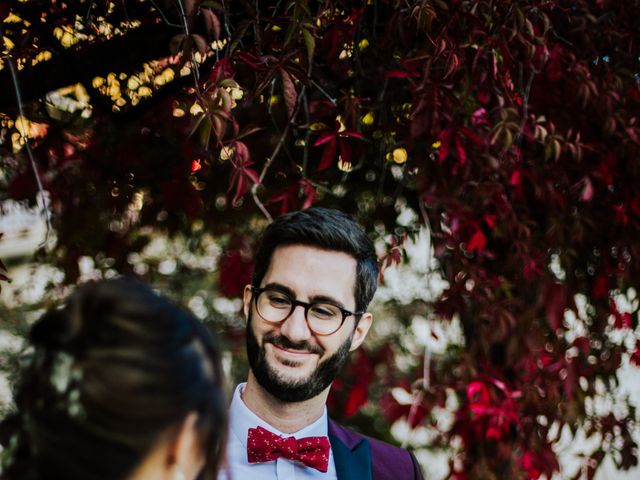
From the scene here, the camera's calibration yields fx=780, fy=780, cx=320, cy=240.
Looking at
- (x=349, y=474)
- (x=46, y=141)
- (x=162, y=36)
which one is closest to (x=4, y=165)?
(x=46, y=141)

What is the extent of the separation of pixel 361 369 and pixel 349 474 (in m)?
1.91

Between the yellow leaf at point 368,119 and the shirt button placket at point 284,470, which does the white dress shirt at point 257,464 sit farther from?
the yellow leaf at point 368,119

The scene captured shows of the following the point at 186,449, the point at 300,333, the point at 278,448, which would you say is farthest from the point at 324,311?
the point at 186,449

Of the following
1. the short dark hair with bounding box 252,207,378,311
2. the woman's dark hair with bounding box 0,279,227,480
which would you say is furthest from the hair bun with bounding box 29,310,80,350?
the short dark hair with bounding box 252,207,378,311

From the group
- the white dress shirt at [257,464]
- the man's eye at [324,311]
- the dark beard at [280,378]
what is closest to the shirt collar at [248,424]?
the white dress shirt at [257,464]

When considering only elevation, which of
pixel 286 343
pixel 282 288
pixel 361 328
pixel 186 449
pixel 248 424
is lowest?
pixel 248 424

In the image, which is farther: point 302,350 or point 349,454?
point 349,454

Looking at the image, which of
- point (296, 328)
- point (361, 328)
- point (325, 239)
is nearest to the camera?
point (296, 328)

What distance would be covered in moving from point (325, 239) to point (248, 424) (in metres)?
0.64

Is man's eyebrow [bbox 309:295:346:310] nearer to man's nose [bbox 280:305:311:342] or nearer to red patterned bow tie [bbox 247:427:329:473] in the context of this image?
man's nose [bbox 280:305:311:342]

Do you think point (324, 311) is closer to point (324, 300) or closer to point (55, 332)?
point (324, 300)

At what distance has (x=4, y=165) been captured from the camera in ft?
11.1

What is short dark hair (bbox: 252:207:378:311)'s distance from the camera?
8.39 feet

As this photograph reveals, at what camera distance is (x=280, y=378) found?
2.42 m
